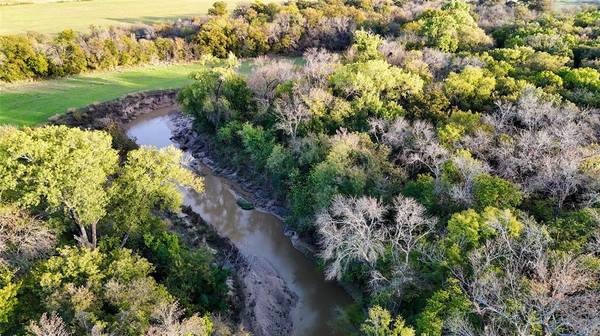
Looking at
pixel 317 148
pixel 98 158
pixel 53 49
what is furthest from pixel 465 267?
pixel 53 49

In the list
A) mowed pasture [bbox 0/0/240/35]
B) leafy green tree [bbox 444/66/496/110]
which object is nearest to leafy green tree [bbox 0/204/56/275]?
leafy green tree [bbox 444/66/496/110]

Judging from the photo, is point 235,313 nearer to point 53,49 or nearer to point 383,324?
point 383,324

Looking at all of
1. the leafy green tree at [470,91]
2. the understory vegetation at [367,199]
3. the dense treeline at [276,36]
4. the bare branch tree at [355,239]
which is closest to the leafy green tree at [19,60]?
the dense treeline at [276,36]

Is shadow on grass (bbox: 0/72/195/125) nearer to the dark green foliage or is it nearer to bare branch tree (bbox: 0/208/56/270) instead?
bare branch tree (bbox: 0/208/56/270)

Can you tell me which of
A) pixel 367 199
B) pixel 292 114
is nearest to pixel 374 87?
pixel 292 114

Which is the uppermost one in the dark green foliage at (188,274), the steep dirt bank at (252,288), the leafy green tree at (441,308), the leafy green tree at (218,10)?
the leafy green tree at (218,10)

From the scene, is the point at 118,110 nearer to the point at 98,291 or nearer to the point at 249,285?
the point at 249,285

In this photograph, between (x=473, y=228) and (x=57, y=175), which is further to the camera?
(x=57, y=175)

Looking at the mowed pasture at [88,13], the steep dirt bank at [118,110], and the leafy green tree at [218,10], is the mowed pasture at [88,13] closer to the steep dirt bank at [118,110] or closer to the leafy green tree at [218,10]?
the leafy green tree at [218,10]
